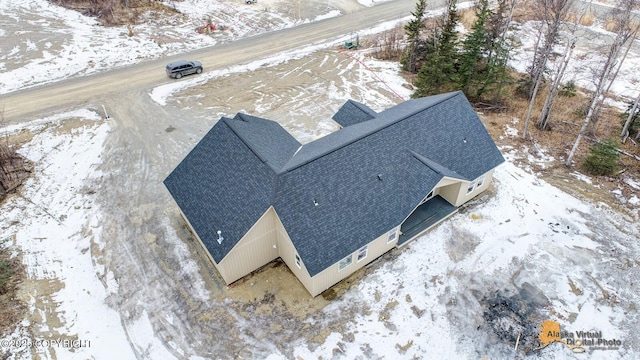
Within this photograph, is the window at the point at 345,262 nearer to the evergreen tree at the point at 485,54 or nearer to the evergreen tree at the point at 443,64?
the evergreen tree at the point at 443,64

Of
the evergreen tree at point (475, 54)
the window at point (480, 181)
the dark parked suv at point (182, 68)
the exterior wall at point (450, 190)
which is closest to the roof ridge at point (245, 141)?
the exterior wall at point (450, 190)

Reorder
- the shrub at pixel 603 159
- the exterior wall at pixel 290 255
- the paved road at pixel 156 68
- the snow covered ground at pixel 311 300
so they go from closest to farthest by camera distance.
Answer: the snow covered ground at pixel 311 300, the exterior wall at pixel 290 255, the shrub at pixel 603 159, the paved road at pixel 156 68

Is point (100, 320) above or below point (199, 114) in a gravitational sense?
below

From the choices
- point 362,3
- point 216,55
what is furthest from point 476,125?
point 362,3

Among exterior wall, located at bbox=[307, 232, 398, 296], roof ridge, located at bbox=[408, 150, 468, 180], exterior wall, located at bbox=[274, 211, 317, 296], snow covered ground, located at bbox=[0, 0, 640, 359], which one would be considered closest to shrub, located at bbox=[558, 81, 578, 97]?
snow covered ground, located at bbox=[0, 0, 640, 359]

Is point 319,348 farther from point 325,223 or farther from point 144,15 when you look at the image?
point 144,15

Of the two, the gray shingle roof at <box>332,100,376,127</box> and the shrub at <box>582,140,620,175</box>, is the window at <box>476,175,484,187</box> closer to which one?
the gray shingle roof at <box>332,100,376,127</box>

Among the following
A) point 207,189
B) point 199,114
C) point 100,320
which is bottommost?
point 100,320
